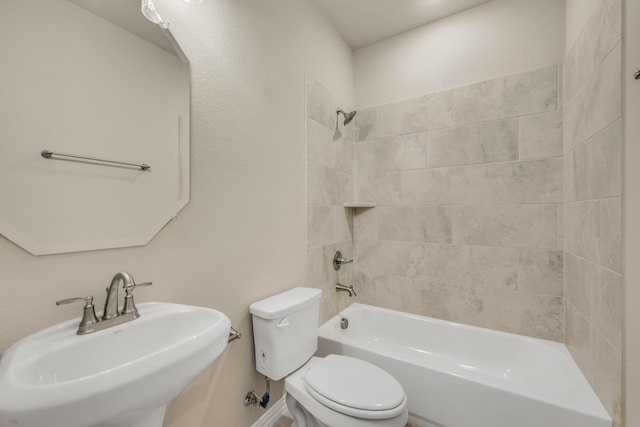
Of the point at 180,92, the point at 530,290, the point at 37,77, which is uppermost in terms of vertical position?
the point at 180,92

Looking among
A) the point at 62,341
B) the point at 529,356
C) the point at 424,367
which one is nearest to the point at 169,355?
the point at 62,341

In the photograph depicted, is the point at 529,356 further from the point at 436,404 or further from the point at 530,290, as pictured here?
the point at 436,404

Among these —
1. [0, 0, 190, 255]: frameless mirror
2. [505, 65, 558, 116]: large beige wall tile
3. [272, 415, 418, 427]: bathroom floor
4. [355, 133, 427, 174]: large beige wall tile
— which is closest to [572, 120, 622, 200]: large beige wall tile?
[505, 65, 558, 116]: large beige wall tile

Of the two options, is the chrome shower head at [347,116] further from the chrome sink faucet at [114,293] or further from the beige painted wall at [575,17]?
the chrome sink faucet at [114,293]

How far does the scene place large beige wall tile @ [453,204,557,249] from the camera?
1762 mm

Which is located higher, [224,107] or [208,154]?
[224,107]

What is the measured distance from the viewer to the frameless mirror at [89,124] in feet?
2.45

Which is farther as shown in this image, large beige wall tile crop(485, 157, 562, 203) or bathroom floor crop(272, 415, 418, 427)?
large beige wall tile crop(485, 157, 562, 203)

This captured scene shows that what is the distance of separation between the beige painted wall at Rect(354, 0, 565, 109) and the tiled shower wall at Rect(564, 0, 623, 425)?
→ 10.8 inches

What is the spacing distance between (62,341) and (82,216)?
0.36 metres

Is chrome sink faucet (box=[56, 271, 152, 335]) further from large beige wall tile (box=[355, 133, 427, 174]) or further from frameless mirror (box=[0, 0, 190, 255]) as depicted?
large beige wall tile (box=[355, 133, 427, 174])

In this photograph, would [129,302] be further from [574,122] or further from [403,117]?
[574,122]

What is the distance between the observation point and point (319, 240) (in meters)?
2.00

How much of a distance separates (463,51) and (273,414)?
107 inches
